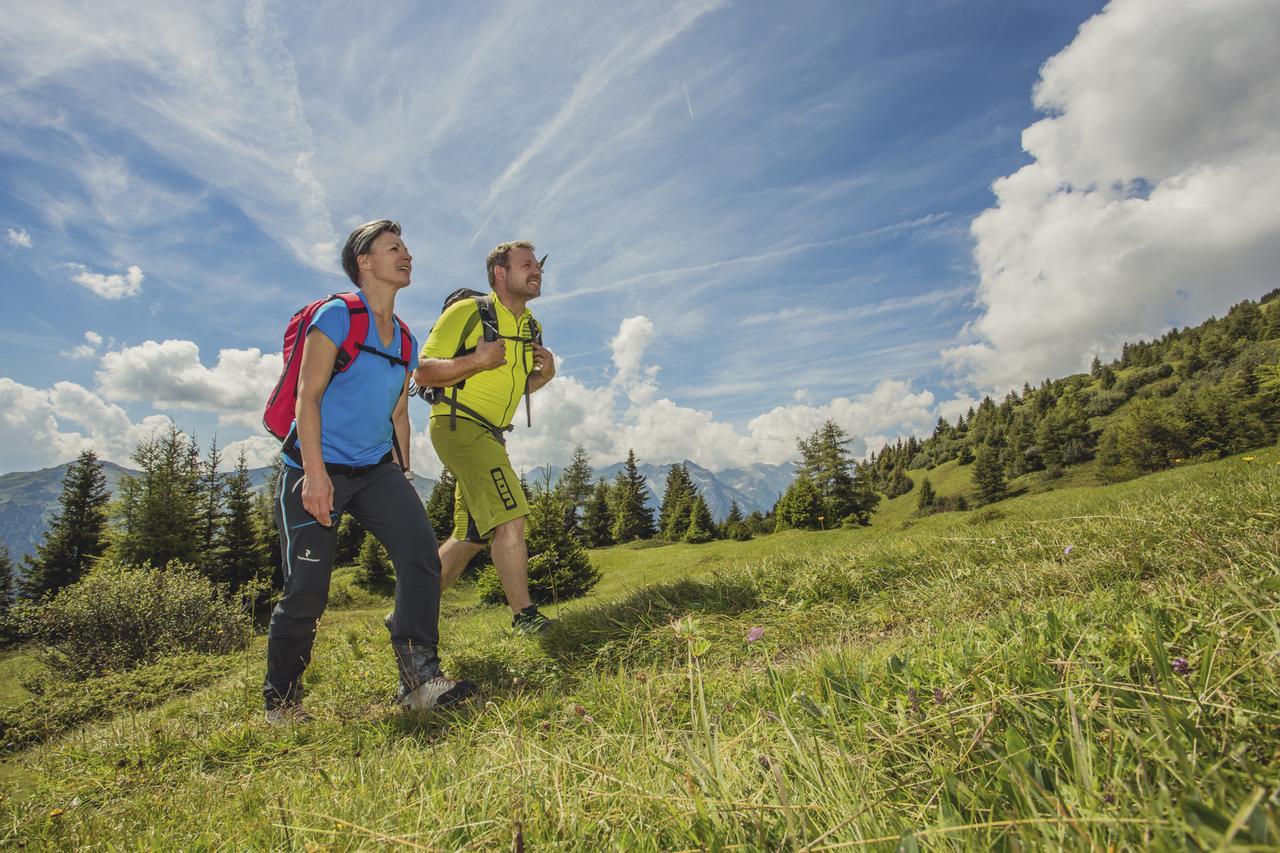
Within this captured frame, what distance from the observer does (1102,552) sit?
12.6ft

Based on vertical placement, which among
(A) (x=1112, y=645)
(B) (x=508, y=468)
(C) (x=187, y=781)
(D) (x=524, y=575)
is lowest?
(C) (x=187, y=781)

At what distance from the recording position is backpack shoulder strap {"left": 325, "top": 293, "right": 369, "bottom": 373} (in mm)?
4066

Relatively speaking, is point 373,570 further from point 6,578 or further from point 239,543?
point 6,578

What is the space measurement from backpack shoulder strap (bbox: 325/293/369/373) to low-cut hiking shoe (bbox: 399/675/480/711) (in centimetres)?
231

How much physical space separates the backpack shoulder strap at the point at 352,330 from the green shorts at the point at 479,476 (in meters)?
1.44

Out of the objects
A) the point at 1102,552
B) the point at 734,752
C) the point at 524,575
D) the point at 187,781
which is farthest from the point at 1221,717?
the point at 524,575

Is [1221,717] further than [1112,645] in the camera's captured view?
No

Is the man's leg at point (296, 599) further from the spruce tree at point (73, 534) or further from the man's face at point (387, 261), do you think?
the spruce tree at point (73, 534)

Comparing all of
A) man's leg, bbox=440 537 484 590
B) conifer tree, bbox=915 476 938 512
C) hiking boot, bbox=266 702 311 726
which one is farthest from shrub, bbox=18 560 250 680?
conifer tree, bbox=915 476 938 512

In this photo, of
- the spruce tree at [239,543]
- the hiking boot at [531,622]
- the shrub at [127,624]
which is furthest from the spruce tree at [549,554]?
the spruce tree at [239,543]

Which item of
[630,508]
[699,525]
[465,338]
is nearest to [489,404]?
[465,338]

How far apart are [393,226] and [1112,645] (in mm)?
5002

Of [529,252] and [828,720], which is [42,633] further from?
[828,720]

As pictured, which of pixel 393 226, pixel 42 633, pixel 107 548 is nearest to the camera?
pixel 393 226
